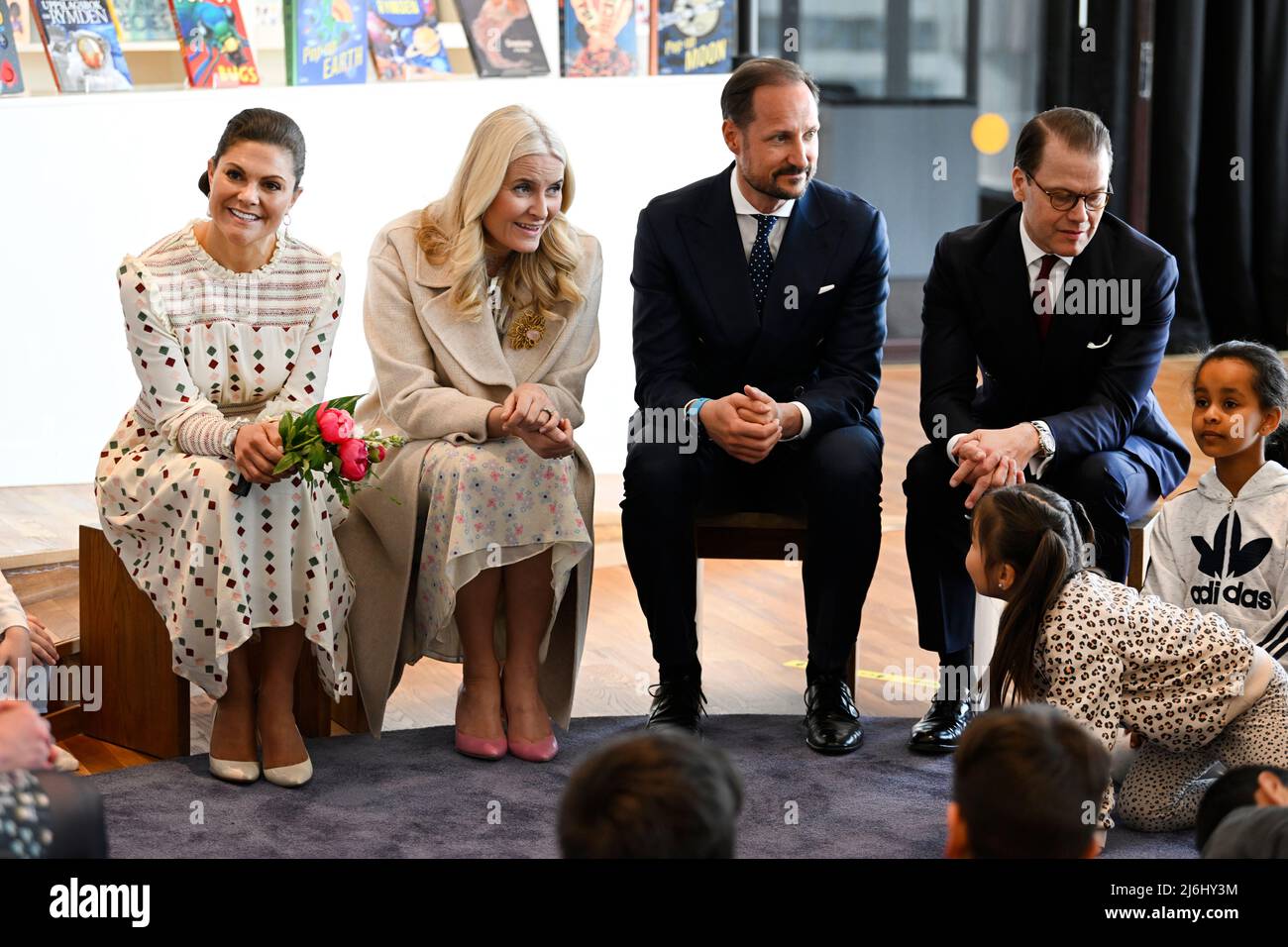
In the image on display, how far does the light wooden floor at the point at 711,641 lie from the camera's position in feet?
10.4

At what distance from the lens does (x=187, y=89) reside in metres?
4.30

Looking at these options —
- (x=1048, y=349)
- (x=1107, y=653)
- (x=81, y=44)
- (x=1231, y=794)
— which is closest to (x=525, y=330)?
(x=1048, y=349)

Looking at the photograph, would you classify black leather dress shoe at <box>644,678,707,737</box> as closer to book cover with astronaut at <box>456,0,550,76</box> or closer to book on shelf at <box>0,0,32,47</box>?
book cover with astronaut at <box>456,0,550,76</box>

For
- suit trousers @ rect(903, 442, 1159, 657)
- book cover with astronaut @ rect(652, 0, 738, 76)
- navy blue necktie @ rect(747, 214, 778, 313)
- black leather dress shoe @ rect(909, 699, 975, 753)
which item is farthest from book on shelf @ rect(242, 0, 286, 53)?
black leather dress shoe @ rect(909, 699, 975, 753)

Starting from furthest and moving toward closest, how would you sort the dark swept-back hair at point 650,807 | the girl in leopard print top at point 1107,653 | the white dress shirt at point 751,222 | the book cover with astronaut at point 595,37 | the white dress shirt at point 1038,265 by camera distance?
the book cover with astronaut at point 595,37, the white dress shirt at point 751,222, the white dress shirt at point 1038,265, the girl in leopard print top at point 1107,653, the dark swept-back hair at point 650,807

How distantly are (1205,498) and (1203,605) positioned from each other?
191mm

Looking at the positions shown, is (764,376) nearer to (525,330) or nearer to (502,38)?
(525,330)

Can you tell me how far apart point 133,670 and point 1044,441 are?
1.68m

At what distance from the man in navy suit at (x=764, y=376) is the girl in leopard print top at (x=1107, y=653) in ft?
1.46

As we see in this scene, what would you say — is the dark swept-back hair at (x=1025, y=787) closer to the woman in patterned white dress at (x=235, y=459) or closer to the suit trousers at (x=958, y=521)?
the suit trousers at (x=958, y=521)

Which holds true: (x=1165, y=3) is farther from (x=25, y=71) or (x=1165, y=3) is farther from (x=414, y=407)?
(x=414, y=407)

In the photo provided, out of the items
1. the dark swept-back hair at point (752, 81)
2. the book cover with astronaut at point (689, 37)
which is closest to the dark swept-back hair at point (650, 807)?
the dark swept-back hair at point (752, 81)

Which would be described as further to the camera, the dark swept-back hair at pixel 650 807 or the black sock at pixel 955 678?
the black sock at pixel 955 678

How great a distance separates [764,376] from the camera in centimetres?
304
